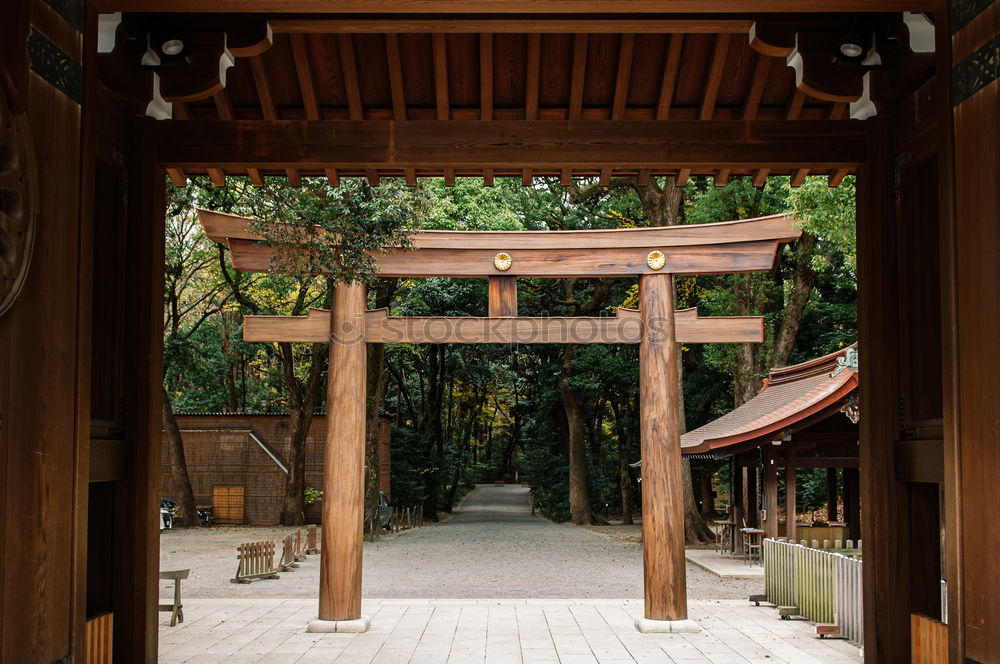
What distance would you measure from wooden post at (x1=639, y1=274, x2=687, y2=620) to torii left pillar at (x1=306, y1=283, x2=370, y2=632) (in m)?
3.32

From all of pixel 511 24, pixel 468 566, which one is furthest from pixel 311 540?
pixel 511 24

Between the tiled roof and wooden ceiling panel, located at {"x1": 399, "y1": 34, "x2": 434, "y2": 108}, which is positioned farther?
the tiled roof

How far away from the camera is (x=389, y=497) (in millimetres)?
31375

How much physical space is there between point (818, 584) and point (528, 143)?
7.51 metres

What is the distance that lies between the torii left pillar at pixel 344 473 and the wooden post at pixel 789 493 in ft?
32.2

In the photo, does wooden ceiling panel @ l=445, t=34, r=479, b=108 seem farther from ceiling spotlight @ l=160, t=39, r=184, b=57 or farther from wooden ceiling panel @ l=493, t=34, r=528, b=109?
ceiling spotlight @ l=160, t=39, r=184, b=57

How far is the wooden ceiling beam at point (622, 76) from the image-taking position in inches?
214

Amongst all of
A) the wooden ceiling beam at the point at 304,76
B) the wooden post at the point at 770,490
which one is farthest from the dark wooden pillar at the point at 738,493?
the wooden ceiling beam at the point at 304,76

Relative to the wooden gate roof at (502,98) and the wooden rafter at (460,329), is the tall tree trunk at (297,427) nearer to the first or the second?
the wooden rafter at (460,329)

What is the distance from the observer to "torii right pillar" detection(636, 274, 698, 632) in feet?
35.5
